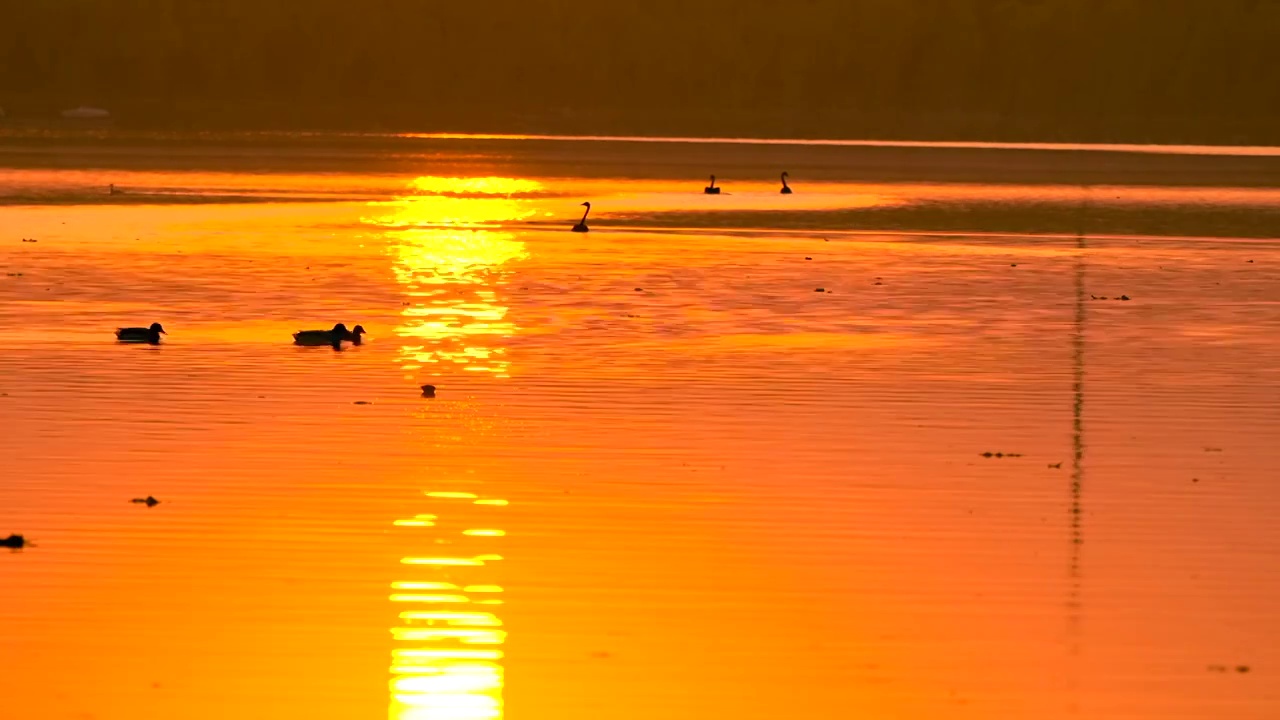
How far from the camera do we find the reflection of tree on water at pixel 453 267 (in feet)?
101

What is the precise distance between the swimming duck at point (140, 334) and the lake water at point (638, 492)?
335 mm

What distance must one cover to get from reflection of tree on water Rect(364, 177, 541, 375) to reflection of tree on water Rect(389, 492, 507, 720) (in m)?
10.3

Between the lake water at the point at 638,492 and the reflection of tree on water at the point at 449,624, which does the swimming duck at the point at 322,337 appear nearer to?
the lake water at the point at 638,492

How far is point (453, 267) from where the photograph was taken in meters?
46.6

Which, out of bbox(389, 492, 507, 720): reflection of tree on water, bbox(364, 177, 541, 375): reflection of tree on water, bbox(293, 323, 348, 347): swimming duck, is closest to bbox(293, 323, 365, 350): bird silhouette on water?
Result: bbox(293, 323, 348, 347): swimming duck

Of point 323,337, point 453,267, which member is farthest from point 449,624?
point 453,267

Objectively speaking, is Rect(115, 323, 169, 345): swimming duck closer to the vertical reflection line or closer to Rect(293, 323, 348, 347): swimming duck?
Rect(293, 323, 348, 347): swimming duck

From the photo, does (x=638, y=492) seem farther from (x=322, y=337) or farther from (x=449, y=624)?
(x=322, y=337)

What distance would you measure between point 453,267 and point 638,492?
90.5 feet

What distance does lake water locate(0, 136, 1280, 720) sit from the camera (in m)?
13.8

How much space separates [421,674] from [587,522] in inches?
184

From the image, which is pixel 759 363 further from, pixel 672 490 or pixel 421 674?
pixel 421 674

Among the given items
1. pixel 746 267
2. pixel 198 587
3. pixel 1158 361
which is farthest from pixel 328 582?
pixel 746 267

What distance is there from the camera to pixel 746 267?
47.0 meters
